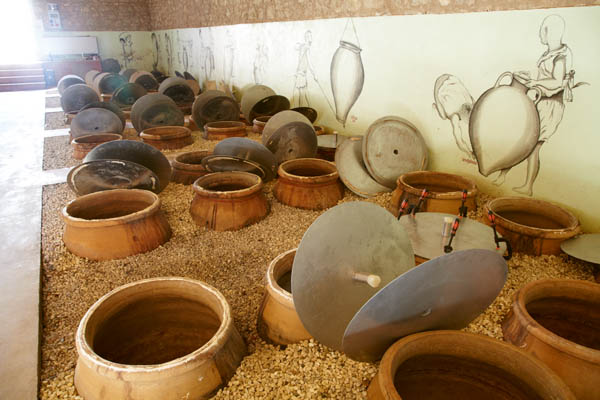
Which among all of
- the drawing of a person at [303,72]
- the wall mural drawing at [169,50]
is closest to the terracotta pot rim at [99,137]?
the drawing of a person at [303,72]

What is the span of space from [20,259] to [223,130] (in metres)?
4.22

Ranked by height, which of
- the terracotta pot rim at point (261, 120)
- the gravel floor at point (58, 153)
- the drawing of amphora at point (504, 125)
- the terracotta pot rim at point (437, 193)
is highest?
the drawing of amphora at point (504, 125)

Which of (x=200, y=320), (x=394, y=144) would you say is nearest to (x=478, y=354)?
(x=200, y=320)

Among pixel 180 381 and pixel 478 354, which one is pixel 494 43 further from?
pixel 180 381

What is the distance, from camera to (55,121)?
30.5 ft

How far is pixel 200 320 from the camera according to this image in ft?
8.21

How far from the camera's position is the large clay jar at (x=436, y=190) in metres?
3.84

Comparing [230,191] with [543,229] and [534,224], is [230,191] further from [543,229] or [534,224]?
[534,224]

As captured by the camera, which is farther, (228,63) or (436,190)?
(228,63)

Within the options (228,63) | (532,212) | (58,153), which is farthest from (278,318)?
(228,63)

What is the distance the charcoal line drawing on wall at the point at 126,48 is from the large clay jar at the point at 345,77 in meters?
14.1

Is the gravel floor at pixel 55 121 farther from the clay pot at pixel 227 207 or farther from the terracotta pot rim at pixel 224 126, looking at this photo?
the clay pot at pixel 227 207

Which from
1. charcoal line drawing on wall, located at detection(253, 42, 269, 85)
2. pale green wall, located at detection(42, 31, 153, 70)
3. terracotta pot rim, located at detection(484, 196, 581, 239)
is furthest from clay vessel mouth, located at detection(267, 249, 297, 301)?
pale green wall, located at detection(42, 31, 153, 70)

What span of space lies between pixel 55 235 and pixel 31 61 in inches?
705
